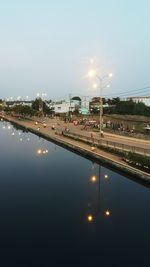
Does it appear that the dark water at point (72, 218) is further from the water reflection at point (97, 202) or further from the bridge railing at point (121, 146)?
the bridge railing at point (121, 146)

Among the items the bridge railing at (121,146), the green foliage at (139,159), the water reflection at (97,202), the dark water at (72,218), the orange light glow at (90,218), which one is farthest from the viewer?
the bridge railing at (121,146)

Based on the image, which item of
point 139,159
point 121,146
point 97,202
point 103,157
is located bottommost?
point 97,202

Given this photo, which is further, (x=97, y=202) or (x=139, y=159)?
(x=139, y=159)

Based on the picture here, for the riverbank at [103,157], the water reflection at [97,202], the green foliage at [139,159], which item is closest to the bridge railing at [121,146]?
the riverbank at [103,157]

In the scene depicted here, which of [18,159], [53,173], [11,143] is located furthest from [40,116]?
[53,173]

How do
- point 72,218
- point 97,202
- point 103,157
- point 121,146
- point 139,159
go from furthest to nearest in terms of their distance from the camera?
point 121,146 < point 103,157 < point 139,159 < point 97,202 < point 72,218

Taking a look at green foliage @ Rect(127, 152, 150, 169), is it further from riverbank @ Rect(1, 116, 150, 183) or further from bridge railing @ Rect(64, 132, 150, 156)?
bridge railing @ Rect(64, 132, 150, 156)

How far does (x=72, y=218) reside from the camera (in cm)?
2547

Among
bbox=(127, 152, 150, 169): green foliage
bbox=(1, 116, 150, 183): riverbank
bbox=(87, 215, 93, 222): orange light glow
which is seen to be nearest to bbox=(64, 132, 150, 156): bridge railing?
bbox=(1, 116, 150, 183): riverbank

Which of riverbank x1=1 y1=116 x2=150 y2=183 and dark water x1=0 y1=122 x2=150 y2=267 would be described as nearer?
dark water x1=0 y1=122 x2=150 y2=267

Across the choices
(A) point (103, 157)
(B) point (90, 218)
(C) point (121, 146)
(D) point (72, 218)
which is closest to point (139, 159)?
(A) point (103, 157)

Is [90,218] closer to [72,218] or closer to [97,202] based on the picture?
[72,218]

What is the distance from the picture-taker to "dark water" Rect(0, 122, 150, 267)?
19.4m

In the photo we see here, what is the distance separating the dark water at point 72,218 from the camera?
19391 millimetres
